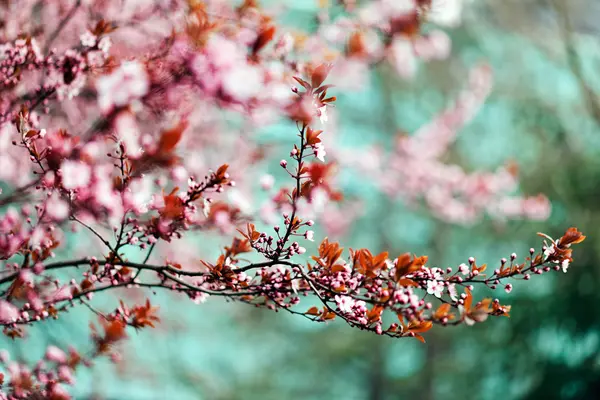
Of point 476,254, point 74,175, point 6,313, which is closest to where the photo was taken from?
point 74,175

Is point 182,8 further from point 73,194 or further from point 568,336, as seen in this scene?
point 568,336

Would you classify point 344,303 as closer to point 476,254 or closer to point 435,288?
point 435,288

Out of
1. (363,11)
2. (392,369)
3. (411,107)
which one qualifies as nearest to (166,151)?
(363,11)

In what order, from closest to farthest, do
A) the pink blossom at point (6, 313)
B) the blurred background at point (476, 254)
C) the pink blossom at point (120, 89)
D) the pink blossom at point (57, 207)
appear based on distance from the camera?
the pink blossom at point (120, 89) < the pink blossom at point (57, 207) < the pink blossom at point (6, 313) < the blurred background at point (476, 254)

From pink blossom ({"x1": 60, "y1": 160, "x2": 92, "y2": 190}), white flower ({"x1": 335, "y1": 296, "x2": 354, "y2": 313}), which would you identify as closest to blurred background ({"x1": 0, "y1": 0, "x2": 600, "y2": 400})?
pink blossom ({"x1": 60, "y1": 160, "x2": 92, "y2": 190})

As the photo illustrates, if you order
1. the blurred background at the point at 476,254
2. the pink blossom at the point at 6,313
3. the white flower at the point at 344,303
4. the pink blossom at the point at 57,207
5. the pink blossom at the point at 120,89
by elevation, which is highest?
the blurred background at the point at 476,254

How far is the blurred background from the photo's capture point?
193 inches

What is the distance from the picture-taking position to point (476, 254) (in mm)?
8398

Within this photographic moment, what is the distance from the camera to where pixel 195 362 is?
12781 mm

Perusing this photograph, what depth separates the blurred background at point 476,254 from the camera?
4.90 m

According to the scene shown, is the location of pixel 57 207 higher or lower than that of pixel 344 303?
higher

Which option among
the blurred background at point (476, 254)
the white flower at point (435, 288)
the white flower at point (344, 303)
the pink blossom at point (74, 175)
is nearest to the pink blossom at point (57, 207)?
→ the pink blossom at point (74, 175)

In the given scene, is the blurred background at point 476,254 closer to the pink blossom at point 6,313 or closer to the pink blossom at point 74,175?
the pink blossom at point 6,313

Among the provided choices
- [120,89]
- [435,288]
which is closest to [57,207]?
[120,89]
